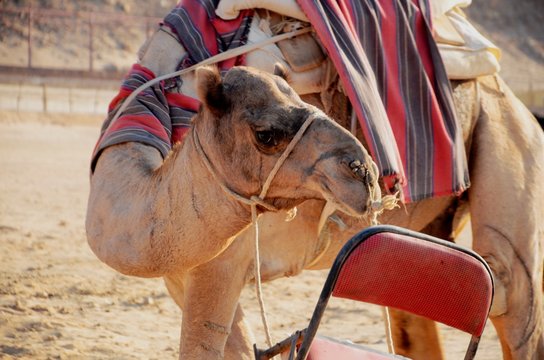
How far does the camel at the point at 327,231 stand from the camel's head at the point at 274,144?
0.17 ft

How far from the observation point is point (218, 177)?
3.69 meters

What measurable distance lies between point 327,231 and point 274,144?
5.29 feet

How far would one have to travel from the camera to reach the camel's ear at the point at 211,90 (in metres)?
3.63

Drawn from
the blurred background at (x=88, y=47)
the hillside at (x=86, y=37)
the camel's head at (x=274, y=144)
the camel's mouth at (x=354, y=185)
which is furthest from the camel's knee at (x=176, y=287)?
the hillside at (x=86, y=37)

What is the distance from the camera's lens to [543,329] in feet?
18.4

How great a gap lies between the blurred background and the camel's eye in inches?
526

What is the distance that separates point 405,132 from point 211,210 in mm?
1791

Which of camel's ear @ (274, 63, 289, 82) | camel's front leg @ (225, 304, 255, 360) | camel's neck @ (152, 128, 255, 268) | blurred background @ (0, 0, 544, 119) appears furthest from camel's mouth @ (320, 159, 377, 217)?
blurred background @ (0, 0, 544, 119)

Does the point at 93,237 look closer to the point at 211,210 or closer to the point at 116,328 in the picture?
the point at 211,210

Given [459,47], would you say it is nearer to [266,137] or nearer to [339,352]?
[266,137]

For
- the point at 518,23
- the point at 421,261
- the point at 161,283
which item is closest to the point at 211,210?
the point at 421,261

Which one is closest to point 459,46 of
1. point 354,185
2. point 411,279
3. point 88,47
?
point 354,185

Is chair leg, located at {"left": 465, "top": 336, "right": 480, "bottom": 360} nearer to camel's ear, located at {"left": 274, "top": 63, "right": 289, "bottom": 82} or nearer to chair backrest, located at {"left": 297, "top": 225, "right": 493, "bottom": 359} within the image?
chair backrest, located at {"left": 297, "top": 225, "right": 493, "bottom": 359}

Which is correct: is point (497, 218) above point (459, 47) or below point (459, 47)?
below
